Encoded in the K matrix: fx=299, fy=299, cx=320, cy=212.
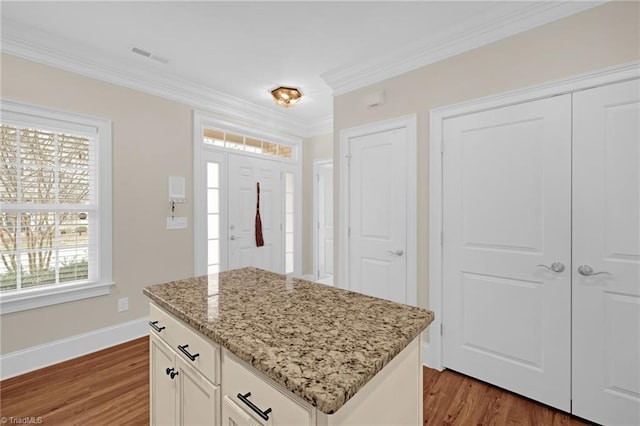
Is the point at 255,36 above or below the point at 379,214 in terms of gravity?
above

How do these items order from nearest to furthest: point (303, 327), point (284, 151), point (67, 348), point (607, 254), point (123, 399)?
1. point (303, 327)
2. point (607, 254)
3. point (123, 399)
4. point (67, 348)
5. point (284, 151)

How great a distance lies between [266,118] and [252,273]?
9.77 ft

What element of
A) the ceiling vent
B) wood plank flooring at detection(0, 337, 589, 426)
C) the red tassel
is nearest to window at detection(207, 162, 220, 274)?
the red tassel

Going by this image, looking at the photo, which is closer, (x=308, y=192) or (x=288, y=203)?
(x=288, y=203)

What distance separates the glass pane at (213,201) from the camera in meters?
3.71

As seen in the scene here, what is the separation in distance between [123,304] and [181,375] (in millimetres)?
2222

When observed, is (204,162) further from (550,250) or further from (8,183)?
(550,250)

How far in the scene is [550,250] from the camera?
197 centimetres

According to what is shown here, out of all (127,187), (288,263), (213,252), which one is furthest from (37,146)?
(288,263)

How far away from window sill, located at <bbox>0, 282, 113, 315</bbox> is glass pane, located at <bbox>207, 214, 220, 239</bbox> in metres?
1.15

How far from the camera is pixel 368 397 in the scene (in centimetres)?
83

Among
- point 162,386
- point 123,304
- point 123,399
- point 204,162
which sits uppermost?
point 204,162

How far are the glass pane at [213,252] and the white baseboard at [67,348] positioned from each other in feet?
3.03

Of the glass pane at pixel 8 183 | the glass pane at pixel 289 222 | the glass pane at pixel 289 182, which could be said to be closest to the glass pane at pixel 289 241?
the glass pane at pixel 289 222
